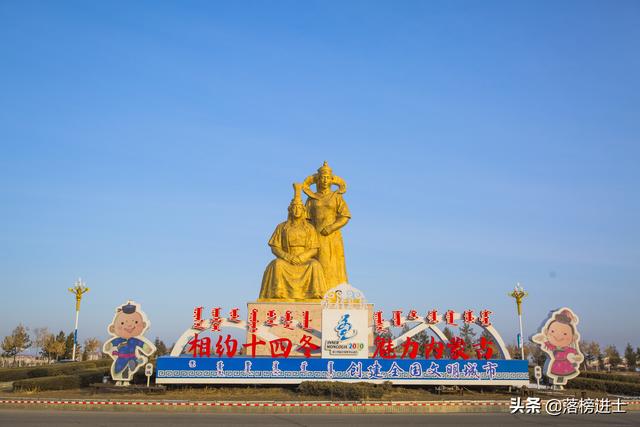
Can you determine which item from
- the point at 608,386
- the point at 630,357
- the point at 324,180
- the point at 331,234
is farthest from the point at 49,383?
the point at 630,357

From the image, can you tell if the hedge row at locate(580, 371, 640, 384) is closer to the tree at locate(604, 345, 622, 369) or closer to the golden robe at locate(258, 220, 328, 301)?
the golden robe at locate(258, 220, 328, 301)

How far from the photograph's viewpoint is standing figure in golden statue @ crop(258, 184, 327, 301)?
1900 centimetres

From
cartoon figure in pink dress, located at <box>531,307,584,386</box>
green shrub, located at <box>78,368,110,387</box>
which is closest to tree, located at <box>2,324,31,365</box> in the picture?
green shrub, located at <box>78,368,110,387</box>

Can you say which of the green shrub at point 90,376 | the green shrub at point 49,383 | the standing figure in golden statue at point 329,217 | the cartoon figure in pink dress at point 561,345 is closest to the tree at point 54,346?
the green shrub at point 90,376

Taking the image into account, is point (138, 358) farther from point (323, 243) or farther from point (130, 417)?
point (323, 243)

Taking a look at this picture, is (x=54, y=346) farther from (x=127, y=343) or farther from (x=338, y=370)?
(x=338, y=370)

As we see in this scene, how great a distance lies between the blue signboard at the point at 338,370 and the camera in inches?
598

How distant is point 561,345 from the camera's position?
16562 millimetres

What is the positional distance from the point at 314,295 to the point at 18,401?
9.37 metres

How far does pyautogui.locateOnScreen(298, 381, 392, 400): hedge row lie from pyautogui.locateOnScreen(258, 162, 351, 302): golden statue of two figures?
4345 millimetres

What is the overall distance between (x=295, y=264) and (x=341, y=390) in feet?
20.7

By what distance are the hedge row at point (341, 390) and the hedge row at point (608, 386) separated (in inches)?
297

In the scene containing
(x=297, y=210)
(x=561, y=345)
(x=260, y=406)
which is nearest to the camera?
(x=260, y=406)

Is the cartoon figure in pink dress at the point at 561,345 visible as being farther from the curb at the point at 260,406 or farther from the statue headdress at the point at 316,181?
the statue headdress at the point at 316,181
